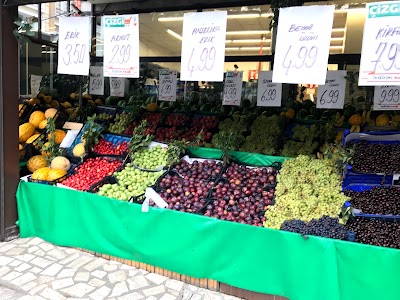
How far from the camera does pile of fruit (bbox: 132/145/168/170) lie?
468 centimetres

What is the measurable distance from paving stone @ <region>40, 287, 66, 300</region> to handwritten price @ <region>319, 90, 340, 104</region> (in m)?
4.45

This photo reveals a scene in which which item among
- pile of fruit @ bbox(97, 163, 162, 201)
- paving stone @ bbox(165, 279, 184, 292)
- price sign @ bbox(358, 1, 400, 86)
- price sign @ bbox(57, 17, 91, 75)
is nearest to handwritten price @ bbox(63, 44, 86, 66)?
price sign @ bbox(57, 17, 91, 75)

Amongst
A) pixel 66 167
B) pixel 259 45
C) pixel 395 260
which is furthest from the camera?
pixel 259 45

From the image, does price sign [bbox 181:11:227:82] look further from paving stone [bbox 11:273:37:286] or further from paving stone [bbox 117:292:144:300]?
paving stone [bbox 11:273:37:286]

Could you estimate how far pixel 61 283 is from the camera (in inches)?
143

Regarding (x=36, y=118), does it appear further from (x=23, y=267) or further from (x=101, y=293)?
(x=101, y=293)

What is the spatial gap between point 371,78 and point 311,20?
0.65m

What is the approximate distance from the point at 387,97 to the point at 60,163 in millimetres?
4827

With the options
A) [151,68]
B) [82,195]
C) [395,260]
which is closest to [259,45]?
[151,68]

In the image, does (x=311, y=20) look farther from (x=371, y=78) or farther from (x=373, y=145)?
(x=373, y=145)

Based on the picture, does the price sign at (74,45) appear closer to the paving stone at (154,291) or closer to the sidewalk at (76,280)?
the sidewalk at (76,280)

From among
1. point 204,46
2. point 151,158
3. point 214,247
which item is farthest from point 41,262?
point 204,46

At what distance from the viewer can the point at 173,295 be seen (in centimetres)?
349

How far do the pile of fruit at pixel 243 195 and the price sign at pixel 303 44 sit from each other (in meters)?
1.46
